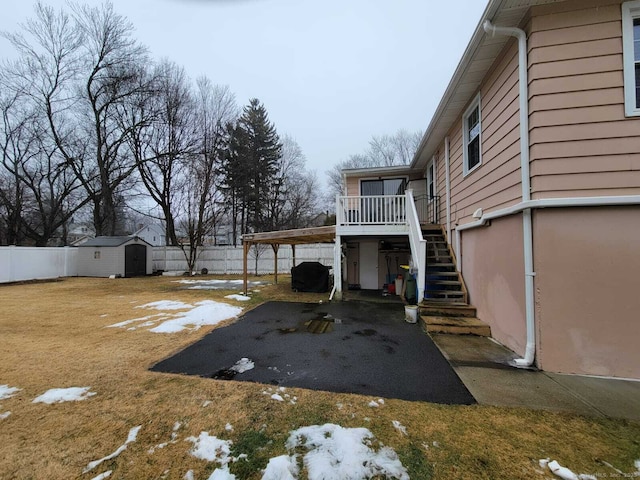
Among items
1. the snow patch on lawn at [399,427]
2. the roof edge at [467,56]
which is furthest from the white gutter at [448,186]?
the snow patch on lawn at [399,427]

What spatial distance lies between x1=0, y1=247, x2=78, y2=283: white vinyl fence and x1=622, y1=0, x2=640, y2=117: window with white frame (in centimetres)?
2017

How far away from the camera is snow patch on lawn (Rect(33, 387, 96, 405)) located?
264cm

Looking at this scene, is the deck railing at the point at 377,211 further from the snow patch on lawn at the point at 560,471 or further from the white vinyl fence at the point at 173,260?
the white vinyl fence at the point at 173,260

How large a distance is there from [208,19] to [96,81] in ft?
54.0

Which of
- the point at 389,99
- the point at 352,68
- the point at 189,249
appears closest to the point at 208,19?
the point at 352,68

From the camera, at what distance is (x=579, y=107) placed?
3.15 metres

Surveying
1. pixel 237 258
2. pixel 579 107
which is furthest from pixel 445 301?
pixel 237 258

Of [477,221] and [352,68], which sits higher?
[352,68]

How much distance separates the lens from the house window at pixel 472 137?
5.00 metres

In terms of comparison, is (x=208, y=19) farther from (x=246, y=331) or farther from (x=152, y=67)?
(x=152, y=67)

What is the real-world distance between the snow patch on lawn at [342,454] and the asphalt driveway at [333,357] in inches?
29.1

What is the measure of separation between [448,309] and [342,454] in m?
3.97

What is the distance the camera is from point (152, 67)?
1722cm

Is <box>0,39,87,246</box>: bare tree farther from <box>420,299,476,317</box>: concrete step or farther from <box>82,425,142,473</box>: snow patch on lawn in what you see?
<box>420,299,476,317</box>: concrete step
